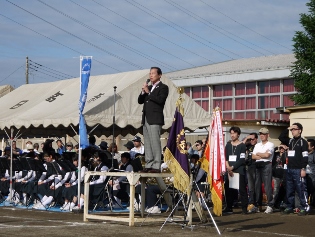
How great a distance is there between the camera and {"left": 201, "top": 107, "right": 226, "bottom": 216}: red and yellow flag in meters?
12.0

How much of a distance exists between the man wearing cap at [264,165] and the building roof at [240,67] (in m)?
26.2

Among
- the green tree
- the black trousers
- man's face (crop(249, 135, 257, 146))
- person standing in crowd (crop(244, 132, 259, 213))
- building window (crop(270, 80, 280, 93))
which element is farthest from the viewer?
building window (crop(270, 80, 280, 93))

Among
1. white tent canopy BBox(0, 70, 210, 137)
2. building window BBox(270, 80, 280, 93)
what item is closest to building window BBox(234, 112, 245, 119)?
building window BBox(270, 80, 280, 93)

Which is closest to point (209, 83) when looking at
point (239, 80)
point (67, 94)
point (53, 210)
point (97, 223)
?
point (239, 80)

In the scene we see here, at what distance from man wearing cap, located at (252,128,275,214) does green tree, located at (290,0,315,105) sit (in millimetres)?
22712

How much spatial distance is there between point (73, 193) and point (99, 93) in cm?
282

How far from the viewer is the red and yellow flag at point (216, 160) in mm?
12016

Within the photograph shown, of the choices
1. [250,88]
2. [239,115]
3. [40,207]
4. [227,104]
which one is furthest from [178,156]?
[227,104]

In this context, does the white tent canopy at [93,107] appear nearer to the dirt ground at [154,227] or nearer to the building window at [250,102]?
the dirt ground at [154,227]

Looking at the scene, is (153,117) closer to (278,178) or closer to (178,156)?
(178,156)

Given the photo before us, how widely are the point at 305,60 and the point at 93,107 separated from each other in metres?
24.3

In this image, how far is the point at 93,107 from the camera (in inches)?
686

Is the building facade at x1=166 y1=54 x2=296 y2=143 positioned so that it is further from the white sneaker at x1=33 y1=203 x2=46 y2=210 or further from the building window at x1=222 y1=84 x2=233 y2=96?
the white sneaker at x1=33 y1=203 x2=46 y2=210

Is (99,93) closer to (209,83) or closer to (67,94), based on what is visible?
(67,94)
